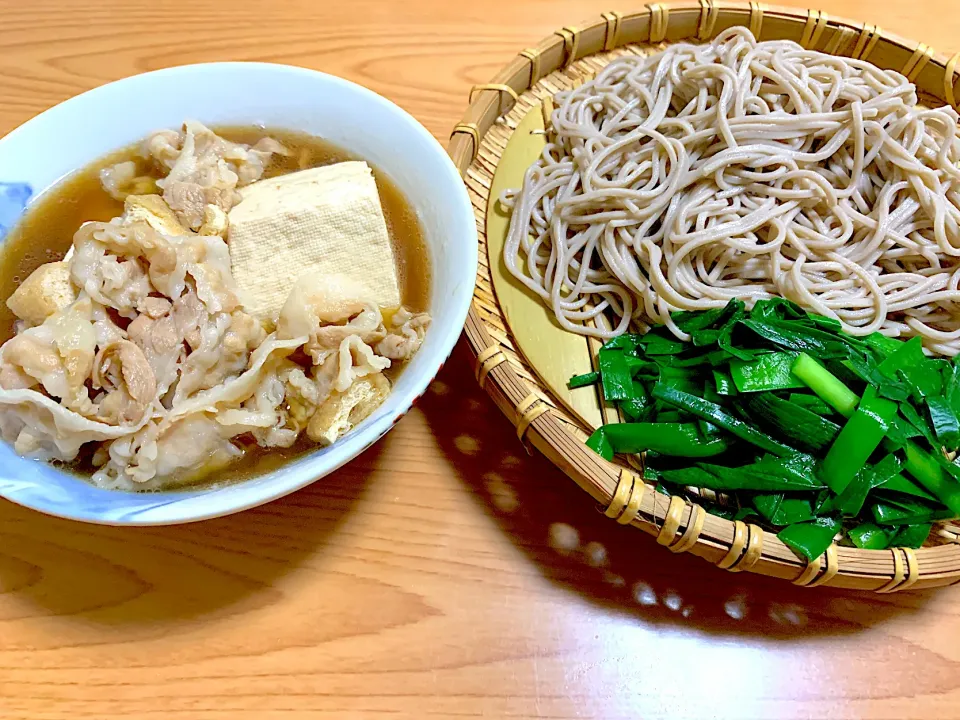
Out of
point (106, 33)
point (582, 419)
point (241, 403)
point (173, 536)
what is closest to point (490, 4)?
point (106, 33)

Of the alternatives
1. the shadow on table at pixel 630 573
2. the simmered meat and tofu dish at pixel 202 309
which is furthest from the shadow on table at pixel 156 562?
the shadow on table at pixel 630 573

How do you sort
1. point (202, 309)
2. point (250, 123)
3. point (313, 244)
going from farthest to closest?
1. point (250, 123)
2. point (313, 244)
3. point (202, 309)

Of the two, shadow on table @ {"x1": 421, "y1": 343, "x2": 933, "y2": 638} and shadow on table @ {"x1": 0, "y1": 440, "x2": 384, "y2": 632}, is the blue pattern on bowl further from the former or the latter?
shadow on table @ {"x1": 421, "y1": 343, "x2": 933, "y2": 638}

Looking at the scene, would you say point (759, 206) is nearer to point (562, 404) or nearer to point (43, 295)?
point (562, 404)

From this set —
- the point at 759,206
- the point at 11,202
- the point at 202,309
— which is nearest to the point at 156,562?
the point at 202,309

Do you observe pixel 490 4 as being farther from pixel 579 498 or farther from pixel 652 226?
pixel 579 498

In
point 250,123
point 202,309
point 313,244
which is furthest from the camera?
point 250,123
